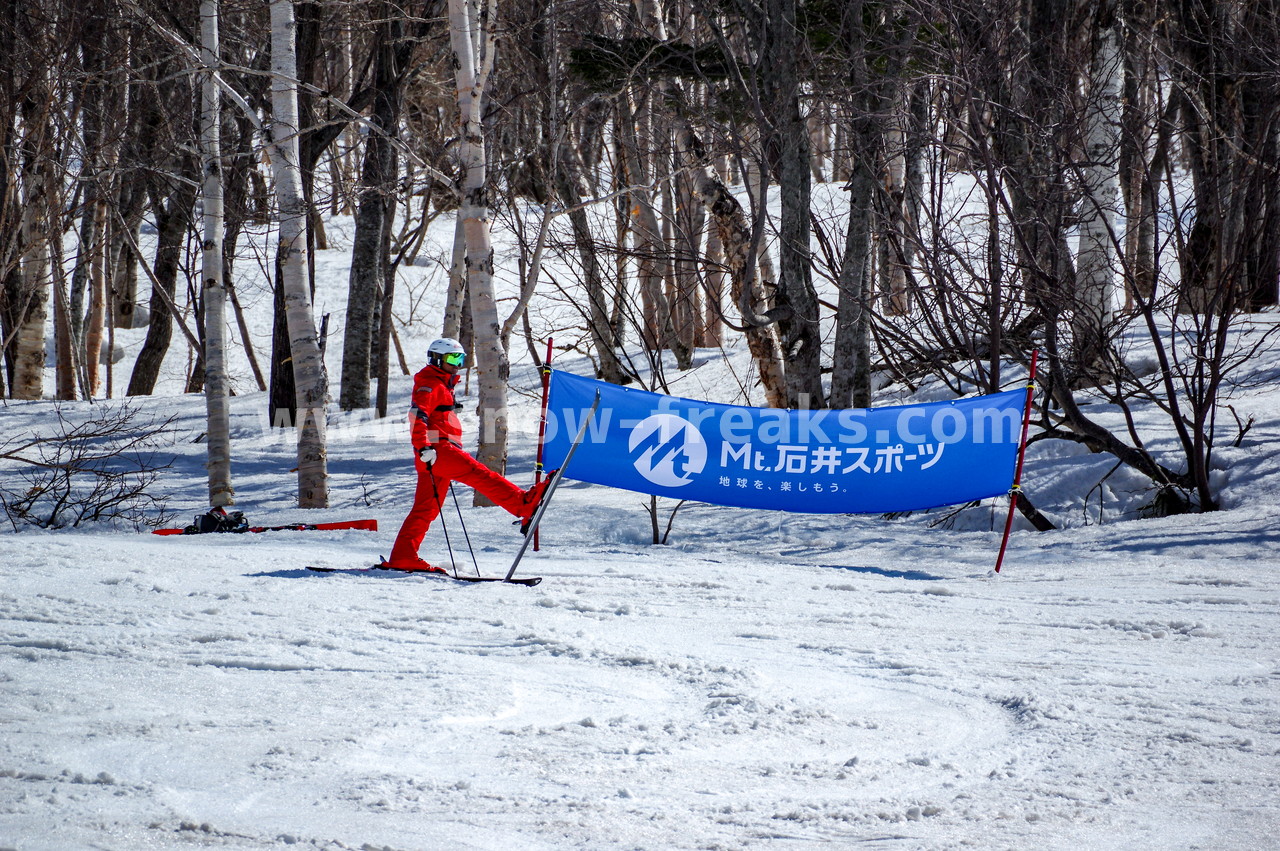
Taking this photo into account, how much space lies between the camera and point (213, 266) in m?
10.5

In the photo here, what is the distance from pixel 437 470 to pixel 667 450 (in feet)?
5.65

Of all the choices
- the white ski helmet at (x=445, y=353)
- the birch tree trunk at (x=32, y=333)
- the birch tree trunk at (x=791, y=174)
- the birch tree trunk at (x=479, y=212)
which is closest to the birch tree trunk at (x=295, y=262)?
the birch tree trunk at (x=479, y=212)

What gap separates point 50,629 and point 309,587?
4.98 ft

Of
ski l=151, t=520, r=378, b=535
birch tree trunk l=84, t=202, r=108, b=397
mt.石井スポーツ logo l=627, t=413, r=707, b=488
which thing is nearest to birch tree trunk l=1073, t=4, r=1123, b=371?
mt.石井スポーツ logo l=627, t=413, r=707, b=488

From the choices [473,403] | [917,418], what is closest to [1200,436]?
[917,418]

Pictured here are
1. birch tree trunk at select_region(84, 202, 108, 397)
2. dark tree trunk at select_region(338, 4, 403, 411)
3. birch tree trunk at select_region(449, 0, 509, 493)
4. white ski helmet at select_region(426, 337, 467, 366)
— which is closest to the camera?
white ski helmet at select_region(426, 337, 467, 366)

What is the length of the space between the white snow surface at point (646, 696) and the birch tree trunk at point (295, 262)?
2.48m

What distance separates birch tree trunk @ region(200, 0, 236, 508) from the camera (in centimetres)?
1041

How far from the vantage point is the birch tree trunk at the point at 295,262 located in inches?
406

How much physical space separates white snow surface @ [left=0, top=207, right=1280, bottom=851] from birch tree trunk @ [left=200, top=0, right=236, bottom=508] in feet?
8.06

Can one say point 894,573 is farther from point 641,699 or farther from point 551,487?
point 641,699

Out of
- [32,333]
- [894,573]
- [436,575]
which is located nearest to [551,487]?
[436,575]

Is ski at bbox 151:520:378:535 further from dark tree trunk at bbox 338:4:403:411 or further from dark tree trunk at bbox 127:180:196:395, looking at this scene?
dark tree trunk at bbox 127:180:196:395

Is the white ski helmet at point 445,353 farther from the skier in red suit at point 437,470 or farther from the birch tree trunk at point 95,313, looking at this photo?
the birch tree trunk at point 95,313
